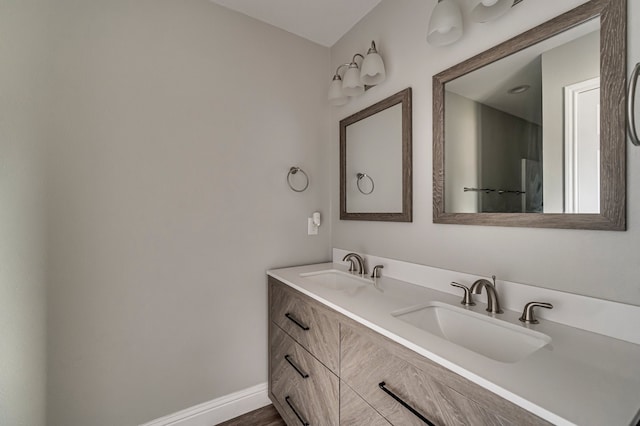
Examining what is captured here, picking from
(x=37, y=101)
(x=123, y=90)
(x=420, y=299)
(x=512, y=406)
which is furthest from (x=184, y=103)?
(x=512, y=406)

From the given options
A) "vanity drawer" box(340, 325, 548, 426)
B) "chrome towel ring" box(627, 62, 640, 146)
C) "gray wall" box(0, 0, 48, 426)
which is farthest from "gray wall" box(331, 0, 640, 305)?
"gray wall" box(0, 0, 48, 426)

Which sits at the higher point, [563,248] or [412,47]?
[412,47]

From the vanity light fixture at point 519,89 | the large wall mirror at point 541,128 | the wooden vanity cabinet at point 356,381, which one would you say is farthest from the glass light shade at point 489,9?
the wooden vanity cabinet at point 356,381

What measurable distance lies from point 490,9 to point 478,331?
4.06 feet

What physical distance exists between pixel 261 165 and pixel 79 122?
0.92 meters

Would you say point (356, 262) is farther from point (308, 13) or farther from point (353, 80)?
point (308, 13)

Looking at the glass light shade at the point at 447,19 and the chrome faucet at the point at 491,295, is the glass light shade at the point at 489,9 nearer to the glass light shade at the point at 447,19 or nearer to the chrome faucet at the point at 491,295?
the glass light shade at the point at 447,19

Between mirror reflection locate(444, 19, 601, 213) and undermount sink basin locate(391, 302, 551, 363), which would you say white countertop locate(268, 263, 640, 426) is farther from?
mirror reflection locate(444, 19, 601, 213)

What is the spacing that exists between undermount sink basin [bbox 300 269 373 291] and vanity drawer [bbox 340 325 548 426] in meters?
0.59

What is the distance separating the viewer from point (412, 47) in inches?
57.9

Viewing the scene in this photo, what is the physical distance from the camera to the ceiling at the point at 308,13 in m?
1.67

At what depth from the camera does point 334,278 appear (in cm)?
182

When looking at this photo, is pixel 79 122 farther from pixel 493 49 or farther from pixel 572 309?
pixel 572 309

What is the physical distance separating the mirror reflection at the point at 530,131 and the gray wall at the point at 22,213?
6.16ft
